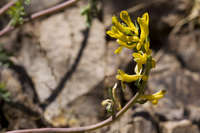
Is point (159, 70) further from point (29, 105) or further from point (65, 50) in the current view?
point (29, 105)

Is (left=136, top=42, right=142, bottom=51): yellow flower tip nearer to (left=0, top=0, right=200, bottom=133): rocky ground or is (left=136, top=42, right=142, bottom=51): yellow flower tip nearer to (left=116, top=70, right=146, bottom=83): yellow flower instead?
(left=116, top=70, right=146, bottom=83): yellow flower

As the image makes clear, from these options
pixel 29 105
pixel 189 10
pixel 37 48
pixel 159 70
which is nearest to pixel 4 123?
pixel 29 105

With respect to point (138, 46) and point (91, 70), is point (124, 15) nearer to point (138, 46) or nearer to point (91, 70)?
point (138, 46)

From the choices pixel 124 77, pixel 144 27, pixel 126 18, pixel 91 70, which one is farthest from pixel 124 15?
pixel 91 70

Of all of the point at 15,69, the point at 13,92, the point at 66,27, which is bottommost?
the point at 13,92

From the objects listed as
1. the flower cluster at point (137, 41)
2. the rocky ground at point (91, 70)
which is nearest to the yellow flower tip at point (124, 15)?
the flower cluster at point (137, 41)

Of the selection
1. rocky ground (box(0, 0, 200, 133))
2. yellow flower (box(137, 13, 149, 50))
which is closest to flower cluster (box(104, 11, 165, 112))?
yellow flower (box(137, 13, 149, 50))

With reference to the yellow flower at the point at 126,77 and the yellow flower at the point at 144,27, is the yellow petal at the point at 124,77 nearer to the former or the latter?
the yellow flower at the point at 126,77

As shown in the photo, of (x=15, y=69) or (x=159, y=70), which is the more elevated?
(x=15, y=69)
